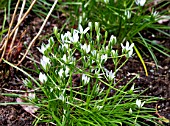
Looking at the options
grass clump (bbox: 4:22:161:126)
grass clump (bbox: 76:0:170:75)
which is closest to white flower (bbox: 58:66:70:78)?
grass clump (bbox: 4:22:161:126)

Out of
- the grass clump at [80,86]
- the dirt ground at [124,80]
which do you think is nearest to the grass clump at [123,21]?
the dirt ground at [124,80]

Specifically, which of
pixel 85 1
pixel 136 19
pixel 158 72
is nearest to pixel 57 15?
pixel 85 1

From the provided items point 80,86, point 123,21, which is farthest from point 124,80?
point 80,86

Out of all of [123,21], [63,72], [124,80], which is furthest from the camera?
[123,21]

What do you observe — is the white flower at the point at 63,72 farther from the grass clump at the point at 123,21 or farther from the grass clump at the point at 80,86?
the grass clump at the point at 123,21

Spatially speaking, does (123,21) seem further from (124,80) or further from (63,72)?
(63,72)

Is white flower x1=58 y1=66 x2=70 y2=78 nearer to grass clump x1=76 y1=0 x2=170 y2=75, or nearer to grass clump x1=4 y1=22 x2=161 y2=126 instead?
grass clump x1=4 y1=22 x2=161 y2=126

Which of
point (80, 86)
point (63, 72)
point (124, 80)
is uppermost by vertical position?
point (63, 72)

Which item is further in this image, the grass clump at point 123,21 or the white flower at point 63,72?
the grass clump at point 123,21

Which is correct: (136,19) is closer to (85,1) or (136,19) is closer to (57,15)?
(85,1)
